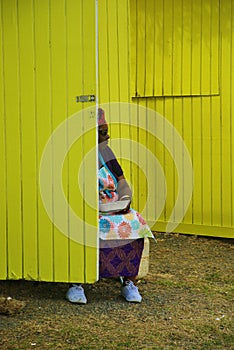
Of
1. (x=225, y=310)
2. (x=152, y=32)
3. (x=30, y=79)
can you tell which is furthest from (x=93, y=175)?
(x=152, y=32)

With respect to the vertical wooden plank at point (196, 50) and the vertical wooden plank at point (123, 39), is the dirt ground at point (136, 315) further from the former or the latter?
the vertical wooden plank at point (196, 50)

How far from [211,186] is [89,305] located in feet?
9.18

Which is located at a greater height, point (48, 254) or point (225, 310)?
point (48, 254)

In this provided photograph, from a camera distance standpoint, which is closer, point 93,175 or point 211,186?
point 93,175

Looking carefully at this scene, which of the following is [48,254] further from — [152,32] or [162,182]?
[152,32]

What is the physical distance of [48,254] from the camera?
4.80 metres

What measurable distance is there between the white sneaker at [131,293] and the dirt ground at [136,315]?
0.14 feet

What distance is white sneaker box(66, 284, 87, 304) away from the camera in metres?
4.78

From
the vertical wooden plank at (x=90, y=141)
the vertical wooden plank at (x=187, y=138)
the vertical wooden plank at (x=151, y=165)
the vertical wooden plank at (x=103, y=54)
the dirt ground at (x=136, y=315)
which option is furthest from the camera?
the vertical wooden plank at (x=151, y=165)

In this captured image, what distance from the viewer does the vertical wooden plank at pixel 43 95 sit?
467cm

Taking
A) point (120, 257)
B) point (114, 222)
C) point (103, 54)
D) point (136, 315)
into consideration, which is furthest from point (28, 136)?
point (103, 54)

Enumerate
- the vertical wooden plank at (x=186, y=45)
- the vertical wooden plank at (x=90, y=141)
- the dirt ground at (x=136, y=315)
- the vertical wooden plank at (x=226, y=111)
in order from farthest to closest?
the vertical wooden plank at (x=186, y=45) < the vertical wooden plank at (x=226, y=111) < the vertical wooden plank at (x=90, y=141) < the dirt ground at (x=136, y=315)

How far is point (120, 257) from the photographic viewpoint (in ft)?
16.2

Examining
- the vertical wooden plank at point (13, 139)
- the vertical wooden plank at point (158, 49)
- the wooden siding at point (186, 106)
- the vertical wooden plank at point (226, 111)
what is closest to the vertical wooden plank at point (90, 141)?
the vertical wooden plank at point (13, 139)
